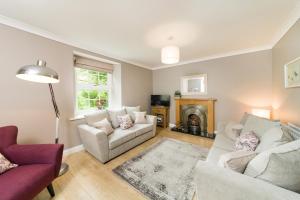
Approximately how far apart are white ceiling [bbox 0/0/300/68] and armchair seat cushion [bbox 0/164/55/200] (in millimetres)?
1944

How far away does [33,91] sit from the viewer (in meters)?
2.07

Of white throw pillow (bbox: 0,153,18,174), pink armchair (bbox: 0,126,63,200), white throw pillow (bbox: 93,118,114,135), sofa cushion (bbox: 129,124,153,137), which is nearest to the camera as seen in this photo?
pink armchair (bbox: 0,126,63,200)

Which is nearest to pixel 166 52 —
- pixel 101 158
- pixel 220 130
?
pixel 220 130

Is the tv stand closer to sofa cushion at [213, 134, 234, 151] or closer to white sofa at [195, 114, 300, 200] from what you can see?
sofa cushion at [213, 134, 234, 151]

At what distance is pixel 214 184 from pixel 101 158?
6.11ft

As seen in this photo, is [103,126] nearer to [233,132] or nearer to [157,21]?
[157,21]

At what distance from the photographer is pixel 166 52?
85.7 inches

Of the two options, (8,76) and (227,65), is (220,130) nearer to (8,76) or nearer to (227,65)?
(227,65)

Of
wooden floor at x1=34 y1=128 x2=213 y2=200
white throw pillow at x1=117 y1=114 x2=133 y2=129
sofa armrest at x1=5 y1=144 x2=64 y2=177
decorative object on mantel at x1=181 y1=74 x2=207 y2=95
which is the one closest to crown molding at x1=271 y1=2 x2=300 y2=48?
decorative object on mantel at x1=181 y1=74 x2=207 y2=95

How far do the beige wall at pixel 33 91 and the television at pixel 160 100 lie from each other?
2.77m

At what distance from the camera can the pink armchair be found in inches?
43.1

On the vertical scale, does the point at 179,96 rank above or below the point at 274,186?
above

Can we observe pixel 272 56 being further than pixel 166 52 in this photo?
Yes

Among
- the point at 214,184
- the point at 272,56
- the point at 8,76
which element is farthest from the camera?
the point at 272,56
